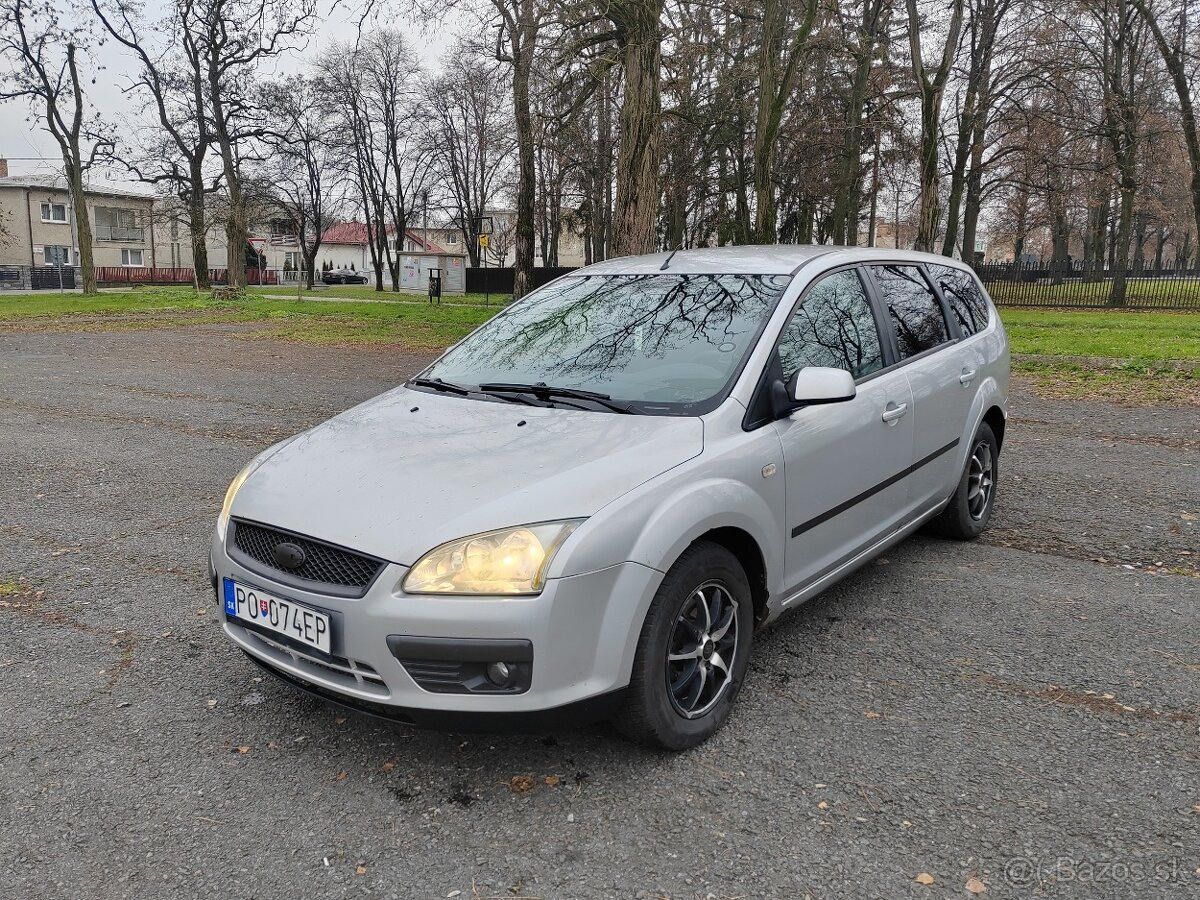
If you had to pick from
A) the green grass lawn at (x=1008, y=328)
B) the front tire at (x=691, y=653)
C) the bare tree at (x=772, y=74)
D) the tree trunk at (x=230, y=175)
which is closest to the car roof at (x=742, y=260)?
the front tire at (x=691, y=653)

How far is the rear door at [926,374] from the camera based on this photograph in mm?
4285

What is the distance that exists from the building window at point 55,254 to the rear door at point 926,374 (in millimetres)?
63267

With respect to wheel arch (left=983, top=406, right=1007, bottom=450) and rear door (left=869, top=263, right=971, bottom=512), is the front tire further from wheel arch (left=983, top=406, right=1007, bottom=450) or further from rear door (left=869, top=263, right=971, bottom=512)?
wheel arch (left=983, top=406, right=1007, bottom=450)

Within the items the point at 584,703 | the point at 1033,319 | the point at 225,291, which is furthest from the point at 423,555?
the point at 225,291

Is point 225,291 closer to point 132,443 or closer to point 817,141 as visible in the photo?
point 817,141

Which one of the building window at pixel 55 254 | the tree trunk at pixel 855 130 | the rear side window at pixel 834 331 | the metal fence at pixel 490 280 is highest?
the tree trunk at pixel 855 130

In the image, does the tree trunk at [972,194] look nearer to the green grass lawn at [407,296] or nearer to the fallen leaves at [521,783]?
the green grass lawn at [407,296]

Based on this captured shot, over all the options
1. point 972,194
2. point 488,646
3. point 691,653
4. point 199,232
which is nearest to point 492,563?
point 488,646

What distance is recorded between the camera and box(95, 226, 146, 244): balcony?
62.5m

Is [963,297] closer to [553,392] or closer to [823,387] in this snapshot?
[823,387]

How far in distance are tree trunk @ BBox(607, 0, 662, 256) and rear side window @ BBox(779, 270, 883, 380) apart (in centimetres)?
996

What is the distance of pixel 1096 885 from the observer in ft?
7.50

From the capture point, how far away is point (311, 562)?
2730 millimetres
